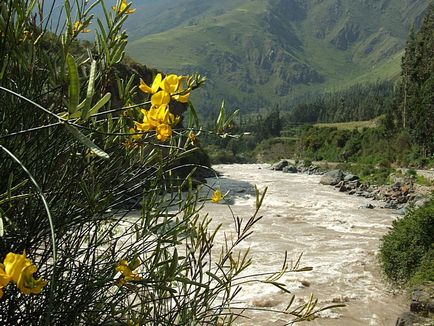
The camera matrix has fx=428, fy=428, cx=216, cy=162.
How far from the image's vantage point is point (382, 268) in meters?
9.14

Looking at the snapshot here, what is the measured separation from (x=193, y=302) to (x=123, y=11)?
1244 millimetres

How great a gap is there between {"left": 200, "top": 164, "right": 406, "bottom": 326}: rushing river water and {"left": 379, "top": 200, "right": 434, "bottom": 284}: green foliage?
42 centimetres

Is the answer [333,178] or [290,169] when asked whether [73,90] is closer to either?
[333,178]

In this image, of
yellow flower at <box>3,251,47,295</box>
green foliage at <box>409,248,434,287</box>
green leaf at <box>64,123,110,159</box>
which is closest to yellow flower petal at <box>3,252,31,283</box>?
yellow flower at <box>3,251,47,295</box>

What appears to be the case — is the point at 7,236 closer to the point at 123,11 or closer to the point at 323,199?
the point at 123,11

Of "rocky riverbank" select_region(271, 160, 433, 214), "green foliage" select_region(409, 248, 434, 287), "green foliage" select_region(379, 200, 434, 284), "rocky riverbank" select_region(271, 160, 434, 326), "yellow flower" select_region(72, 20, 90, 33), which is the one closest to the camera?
"yellow flower" select_region(72, 20, 90, 33)

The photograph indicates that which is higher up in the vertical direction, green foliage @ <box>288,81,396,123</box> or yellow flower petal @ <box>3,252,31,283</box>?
yellow flower petal @ <box>3,252,31,283</box>

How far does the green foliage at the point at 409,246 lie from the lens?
25.6 feet

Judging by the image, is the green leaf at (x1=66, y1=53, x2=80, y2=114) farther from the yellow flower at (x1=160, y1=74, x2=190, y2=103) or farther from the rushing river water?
the rushing river water

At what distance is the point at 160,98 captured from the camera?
49.3 inches

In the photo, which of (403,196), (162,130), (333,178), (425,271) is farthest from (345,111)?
(162,130)

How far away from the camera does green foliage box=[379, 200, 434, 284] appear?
7.81 meters

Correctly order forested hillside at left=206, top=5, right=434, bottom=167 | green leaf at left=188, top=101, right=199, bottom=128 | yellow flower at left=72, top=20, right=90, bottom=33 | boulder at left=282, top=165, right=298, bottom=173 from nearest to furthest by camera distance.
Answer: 1. green leaf at left=188, top=101, right=199, bottom=128
2. yellow flower at left=72, top=20, right=90, bottom=33
3. forested hillside at left=206, top=5, right=434, bottom=167
4. boulder at left=282, top=165, right=298, bottom=173

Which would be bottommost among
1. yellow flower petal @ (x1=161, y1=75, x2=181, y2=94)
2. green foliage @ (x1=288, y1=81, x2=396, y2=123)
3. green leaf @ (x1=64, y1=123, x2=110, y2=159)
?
green foliage @ (x1=288, y1=81, x2=396, y2=123)
